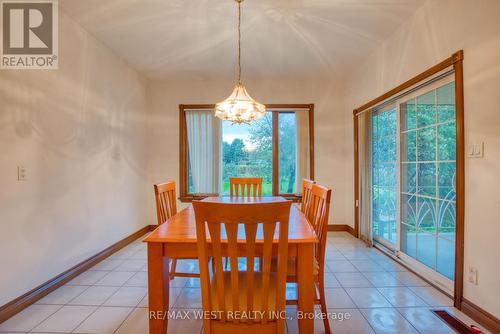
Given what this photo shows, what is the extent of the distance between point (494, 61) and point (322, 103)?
252 centimetres

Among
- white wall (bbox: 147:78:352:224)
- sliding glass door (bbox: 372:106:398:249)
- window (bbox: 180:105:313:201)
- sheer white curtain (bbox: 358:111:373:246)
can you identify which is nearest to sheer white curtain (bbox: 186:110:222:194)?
window (bbox: 180:105:313:201)

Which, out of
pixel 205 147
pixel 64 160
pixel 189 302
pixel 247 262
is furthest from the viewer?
pixel 205 147

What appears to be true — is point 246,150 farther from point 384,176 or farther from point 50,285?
point 50,285

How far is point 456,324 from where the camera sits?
1.71 meters

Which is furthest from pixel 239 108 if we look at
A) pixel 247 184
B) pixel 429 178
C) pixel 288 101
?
pixel 288 101

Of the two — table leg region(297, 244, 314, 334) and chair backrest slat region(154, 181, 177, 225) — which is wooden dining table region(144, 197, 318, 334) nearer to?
table leg region(297, 244, 314, 334)

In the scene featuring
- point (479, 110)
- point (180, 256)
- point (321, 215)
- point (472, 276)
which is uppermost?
point (479, 110)

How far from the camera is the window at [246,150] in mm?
4082

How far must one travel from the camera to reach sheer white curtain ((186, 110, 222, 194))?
13.4ft

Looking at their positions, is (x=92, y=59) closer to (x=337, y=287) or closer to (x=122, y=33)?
(x=122, y=33)

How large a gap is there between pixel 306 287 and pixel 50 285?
2.18 m

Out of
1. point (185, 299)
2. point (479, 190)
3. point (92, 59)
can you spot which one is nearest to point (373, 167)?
point (479, 190)

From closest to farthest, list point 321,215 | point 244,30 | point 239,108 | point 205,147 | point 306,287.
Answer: point 306,287 → point 321,215 → point 239,108 → point 244,30 → point 205,147

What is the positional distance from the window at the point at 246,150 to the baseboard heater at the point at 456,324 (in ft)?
7.84
